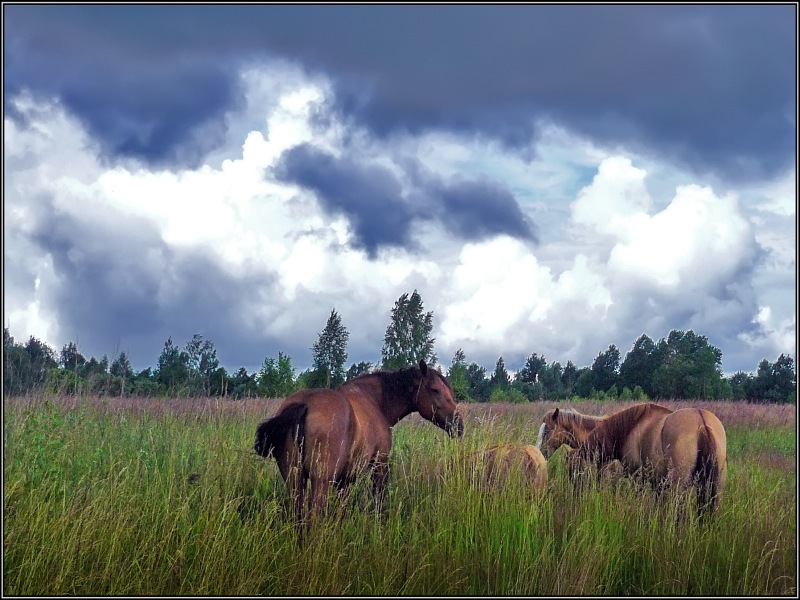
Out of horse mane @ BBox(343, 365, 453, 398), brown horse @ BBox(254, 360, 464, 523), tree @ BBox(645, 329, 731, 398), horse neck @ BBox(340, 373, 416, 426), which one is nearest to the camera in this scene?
brown horse @ BBox(254, 360, 464, 523)

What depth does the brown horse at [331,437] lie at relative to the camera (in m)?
5.25

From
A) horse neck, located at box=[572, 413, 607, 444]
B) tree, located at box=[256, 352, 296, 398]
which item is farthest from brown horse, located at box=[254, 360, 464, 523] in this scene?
tree, located at box=[256, 352, 296, 398]

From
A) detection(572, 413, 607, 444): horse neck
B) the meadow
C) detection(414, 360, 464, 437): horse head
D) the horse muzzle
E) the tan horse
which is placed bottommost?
the meadow

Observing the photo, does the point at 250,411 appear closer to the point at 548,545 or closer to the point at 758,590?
the point at 548,545

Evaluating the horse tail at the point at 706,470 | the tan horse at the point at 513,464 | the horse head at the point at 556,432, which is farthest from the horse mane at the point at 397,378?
the horse tail at the point at 706,470

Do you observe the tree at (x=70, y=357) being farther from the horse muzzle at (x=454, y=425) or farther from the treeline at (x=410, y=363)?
the horse muzzle at (x=454, y=425)

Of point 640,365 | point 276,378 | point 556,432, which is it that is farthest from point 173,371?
point 640,365

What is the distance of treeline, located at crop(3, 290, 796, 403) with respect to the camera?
1039 centimetres

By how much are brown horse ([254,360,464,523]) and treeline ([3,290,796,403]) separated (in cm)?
59

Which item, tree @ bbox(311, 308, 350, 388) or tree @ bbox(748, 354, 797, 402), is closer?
tree @ bbox(311, 308, 350, 388)

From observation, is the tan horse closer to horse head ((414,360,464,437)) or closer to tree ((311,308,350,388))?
horse head ((414,360,464,437))

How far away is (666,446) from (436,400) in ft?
8.95

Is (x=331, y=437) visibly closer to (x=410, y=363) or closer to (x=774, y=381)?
(x=410, y=363)

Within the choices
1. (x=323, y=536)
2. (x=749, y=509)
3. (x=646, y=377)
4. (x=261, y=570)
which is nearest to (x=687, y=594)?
(x=749, y=509)
